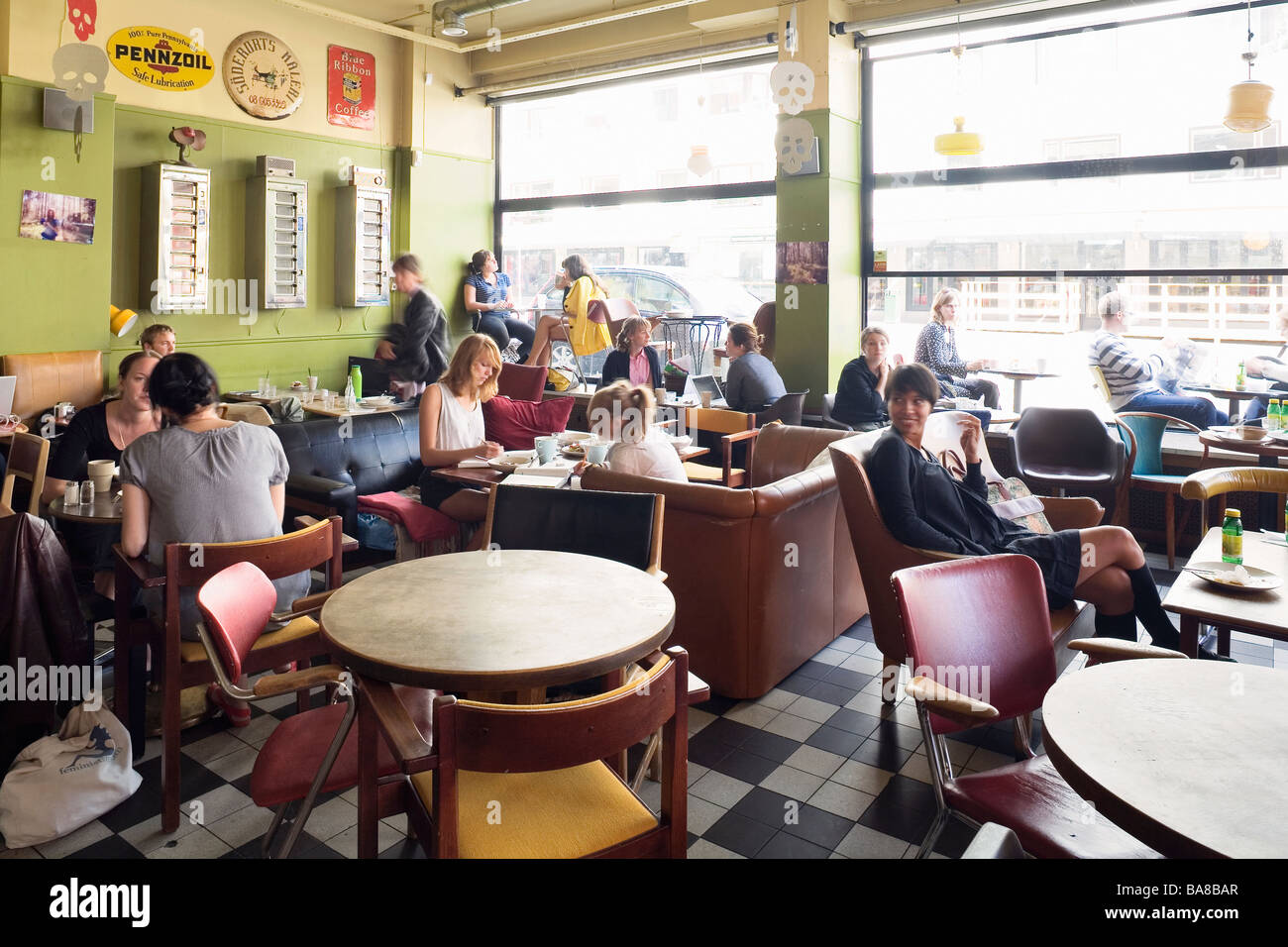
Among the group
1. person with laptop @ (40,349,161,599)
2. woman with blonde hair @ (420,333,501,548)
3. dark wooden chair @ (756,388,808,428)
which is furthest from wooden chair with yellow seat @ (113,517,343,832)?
dark wooden chair @ (756,388,808,428)

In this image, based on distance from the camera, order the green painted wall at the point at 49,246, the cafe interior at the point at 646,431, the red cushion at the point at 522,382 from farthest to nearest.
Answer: the red cushion at the point at 522,382 < the green painted wall at the point at 49,246 < the cafe interior at the point at 646,431

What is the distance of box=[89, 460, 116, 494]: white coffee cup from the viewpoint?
365 cm

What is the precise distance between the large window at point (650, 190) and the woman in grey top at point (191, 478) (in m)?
5.60

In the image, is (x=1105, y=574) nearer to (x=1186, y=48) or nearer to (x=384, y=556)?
(x=384, y=556)

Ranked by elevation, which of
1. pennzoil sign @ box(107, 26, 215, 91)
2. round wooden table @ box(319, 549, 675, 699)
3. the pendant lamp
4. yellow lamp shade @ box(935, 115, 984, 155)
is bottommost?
round wooden table @ box(319, 549, 675, 699)

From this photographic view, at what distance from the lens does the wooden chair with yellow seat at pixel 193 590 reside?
8.76 feet

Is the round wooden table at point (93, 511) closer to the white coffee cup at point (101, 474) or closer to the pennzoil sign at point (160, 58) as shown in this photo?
the white coffee cup at point (101, 474)

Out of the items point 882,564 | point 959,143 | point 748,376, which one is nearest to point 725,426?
point 748,376

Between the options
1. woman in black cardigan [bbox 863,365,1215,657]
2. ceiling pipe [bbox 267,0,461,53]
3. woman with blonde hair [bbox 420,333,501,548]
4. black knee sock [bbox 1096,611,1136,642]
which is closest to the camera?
woman in black cardigan [bbox 863,365,1215,657]

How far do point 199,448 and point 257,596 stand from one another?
0.84 meters

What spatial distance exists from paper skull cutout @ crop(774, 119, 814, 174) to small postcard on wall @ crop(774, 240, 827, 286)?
571 mm

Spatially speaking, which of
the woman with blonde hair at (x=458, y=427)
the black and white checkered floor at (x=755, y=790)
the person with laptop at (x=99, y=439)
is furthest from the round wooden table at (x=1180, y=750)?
the person with laptop at (x=99, y=439)

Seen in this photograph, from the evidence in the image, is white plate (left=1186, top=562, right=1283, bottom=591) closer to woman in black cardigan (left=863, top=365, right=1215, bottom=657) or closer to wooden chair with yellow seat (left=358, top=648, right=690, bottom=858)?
woman in black cardigan (left=863, top=365, right=1215, bottom=657)

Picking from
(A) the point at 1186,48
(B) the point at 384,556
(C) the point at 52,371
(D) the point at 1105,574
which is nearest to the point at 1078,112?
(A) the point at 1186,48
